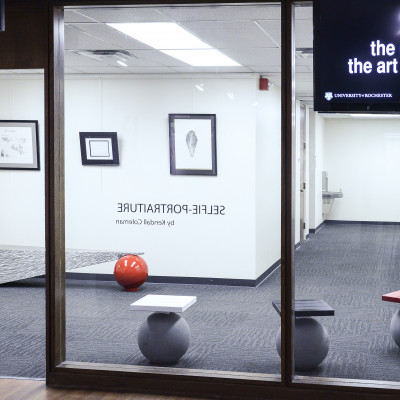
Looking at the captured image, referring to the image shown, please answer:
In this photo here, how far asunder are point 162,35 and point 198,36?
10.1 inches

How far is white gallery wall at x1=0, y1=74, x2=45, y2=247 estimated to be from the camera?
4.69m

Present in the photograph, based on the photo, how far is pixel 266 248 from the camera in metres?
4.68

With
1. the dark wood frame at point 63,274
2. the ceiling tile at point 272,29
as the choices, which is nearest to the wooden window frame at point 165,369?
the dark wood frame at point 63,274

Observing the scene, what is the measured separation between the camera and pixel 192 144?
4.88 meters

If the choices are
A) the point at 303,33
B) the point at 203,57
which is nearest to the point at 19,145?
the point at 203,57

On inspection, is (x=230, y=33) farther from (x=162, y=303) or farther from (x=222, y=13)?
(x=162, y=303)

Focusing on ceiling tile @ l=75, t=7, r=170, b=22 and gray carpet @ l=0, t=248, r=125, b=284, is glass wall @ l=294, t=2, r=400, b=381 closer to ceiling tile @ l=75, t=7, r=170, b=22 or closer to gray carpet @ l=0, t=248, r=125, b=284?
ceiling tile @ l=75, t=7, r=170, b=22

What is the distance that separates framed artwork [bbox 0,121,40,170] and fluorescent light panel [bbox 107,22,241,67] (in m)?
0.85

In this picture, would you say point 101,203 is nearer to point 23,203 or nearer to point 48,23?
point 23,203

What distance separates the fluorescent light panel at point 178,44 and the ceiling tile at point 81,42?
20 cm

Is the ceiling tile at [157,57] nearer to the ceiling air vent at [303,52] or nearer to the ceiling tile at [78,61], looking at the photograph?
the ceiling tile at [78,61]

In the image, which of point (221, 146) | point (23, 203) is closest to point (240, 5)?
point (221, 146)

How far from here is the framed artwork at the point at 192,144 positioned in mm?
4852

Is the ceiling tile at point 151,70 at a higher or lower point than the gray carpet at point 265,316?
higher
